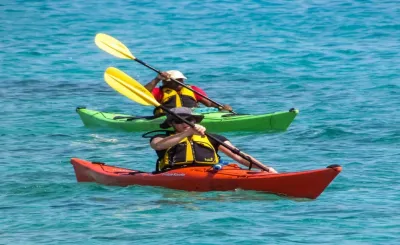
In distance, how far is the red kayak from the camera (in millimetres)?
9422

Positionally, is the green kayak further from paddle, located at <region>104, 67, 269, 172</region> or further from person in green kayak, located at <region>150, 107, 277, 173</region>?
person in green kayak, located at <region>150, 107, 277, 173</region>

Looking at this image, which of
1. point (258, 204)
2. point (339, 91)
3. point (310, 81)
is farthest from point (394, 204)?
point (310, 81)

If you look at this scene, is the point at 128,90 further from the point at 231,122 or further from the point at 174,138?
the point at 231,122

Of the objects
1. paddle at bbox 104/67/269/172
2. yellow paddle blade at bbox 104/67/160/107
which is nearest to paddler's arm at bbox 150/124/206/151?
paddle at bbox 104/67/269/172

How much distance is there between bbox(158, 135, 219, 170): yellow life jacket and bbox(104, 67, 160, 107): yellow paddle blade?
1.20 meters

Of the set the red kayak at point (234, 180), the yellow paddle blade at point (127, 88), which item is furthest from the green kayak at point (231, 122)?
the red kayak at point (234, 180)

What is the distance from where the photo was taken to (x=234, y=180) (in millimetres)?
9703

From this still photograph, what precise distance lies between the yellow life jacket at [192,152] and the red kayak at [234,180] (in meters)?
0.08

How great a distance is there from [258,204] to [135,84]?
2.35 metres

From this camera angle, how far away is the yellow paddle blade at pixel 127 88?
36.3ft

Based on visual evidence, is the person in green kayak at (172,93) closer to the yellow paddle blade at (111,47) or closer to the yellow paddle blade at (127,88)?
the yellow paddle blade at (111,47)

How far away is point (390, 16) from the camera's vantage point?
26.4m

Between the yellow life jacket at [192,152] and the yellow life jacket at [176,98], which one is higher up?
the yellow life jacket at [176,98]

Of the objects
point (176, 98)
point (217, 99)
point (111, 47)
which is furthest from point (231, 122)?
point (217, 99)
